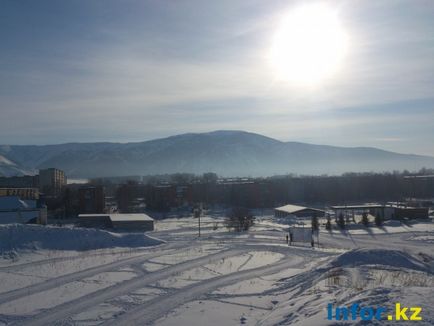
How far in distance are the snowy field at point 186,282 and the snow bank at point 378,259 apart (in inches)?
1.8

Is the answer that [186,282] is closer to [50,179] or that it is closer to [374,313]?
[374,313]

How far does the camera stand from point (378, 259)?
21094mm

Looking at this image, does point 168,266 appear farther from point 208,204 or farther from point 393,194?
point 393,194

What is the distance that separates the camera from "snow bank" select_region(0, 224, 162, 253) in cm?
2636

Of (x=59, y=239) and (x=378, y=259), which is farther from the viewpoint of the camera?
Answer: (x=59, y=239)

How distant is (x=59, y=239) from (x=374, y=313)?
74.5ft

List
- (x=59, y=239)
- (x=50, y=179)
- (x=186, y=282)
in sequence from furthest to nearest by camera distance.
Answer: (x=50, y=179) → (x=59, y=239) → (x=186, y=282)

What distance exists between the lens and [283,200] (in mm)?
104125

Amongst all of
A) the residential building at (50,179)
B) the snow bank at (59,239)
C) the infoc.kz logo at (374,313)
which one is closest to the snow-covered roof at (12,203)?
the snow bank at (59,239)

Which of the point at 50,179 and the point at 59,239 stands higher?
the point at 50,179

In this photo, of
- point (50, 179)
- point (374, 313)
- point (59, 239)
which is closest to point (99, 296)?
point (374, 313)

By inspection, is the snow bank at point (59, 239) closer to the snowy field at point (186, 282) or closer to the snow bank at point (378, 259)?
the snowy field at point (186, 282)

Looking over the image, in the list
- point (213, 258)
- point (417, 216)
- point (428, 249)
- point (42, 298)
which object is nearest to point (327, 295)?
point (42, 298)

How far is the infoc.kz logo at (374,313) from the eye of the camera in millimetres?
9463
